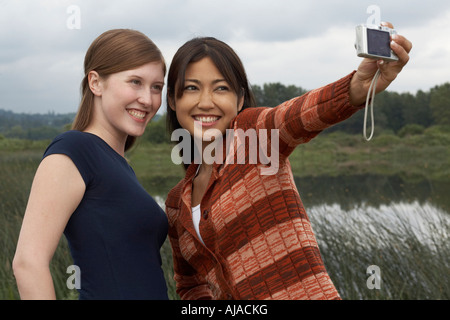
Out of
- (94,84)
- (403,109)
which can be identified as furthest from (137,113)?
(403,109)

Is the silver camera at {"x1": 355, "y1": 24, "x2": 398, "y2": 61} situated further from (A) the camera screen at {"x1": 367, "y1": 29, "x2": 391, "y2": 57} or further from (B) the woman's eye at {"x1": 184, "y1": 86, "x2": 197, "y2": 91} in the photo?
(B) the woman's eye at {"x1": 184, "y1": 86, "x2": 197, "y2": 91}

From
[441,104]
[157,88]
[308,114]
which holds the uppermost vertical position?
[441,104]

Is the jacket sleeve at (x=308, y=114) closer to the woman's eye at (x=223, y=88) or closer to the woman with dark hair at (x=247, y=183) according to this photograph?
the woman with dark hair at (x=247, y=183)

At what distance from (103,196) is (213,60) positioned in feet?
2.05

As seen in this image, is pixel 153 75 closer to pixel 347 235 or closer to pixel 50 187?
pixel 50 187

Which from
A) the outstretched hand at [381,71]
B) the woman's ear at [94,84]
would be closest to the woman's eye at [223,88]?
the woman's ear at [94,84]

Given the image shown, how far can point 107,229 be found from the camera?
5.06 feet

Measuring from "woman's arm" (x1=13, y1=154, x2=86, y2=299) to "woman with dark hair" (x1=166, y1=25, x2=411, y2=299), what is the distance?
49cm

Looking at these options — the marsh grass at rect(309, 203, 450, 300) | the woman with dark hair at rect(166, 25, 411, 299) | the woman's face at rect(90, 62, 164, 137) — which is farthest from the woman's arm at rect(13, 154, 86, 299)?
the marsh grass at rect(309, 203, 450, 300)

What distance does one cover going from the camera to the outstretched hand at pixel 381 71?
1.35 metres

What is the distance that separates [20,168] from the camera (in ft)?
24.9

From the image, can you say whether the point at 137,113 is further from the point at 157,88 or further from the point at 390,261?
the point at 390,261

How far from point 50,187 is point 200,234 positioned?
545mm
